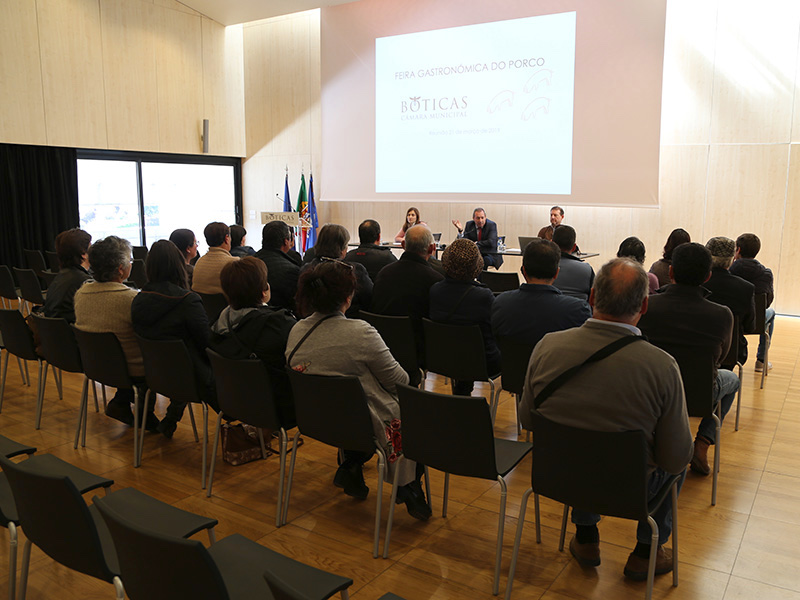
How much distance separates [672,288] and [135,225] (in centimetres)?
1023

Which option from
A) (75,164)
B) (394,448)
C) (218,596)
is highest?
(75,164)

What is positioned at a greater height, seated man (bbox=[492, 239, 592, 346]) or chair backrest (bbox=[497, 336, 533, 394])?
seated man (bbox=[492, 239, 592, 346])

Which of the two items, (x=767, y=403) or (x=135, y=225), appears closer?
(x=767, y=403)

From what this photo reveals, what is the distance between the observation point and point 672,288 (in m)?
3.33

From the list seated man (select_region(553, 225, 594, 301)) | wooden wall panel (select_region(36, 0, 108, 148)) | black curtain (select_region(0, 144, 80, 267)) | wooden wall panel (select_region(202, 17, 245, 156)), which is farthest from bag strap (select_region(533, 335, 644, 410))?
wooden wall panel (select_region(202, 17, 245, 156))

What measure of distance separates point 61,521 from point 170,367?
167 centimetres

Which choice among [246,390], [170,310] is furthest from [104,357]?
[246,390]

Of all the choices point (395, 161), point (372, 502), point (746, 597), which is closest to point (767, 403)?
point (746, 597)

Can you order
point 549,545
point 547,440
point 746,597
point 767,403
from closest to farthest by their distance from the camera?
1. point 547,440
2. point 746,597
3. point 549,545
4. point 767,403

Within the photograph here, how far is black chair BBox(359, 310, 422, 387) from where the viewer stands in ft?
13.5

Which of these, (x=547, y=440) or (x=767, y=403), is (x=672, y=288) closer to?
(x=547, y=440)

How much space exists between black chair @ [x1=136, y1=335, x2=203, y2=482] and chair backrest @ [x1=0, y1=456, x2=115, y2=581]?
1446 mm

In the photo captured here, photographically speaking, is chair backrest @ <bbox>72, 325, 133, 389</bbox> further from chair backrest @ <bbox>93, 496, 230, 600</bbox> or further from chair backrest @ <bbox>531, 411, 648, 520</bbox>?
chair backrest @ <bbox>531, 411, 648, 520</bbox>

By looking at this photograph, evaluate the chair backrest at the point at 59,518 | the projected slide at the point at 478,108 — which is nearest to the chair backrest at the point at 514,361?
the chair backrest at the point at 59,518
